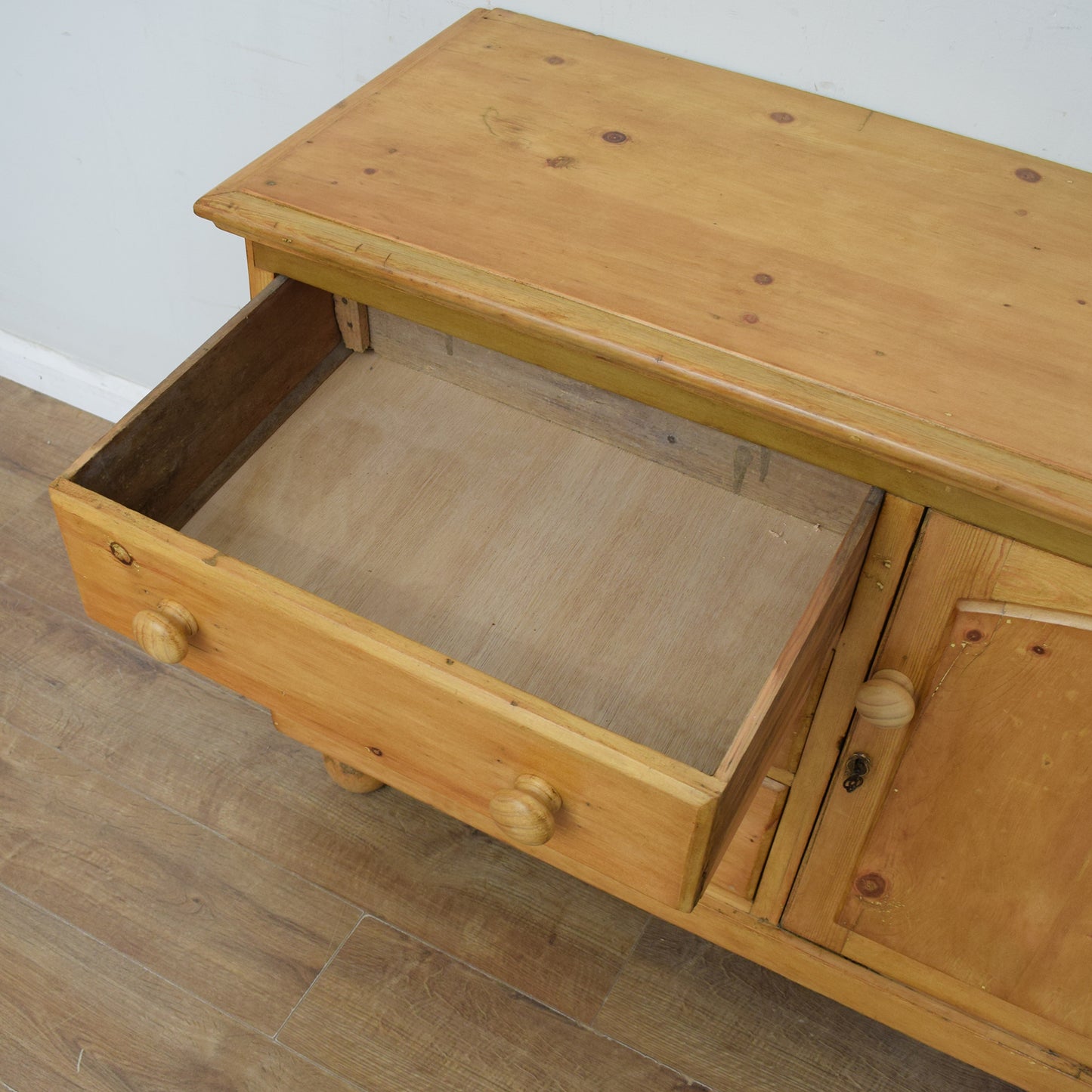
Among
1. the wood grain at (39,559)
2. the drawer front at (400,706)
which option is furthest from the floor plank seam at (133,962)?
the drawer front at (400,706)

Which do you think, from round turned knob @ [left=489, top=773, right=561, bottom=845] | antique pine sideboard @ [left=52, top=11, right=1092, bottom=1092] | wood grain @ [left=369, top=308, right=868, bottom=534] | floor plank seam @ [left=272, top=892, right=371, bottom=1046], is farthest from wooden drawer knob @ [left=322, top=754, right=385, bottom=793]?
round turned knob @ [left=489, top=773, right=561, bottom=845]

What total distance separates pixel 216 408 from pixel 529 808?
0.41 metres

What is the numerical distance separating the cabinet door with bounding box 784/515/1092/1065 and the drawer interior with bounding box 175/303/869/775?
4.2 inches

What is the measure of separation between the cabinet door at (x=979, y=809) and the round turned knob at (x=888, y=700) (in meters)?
0.01

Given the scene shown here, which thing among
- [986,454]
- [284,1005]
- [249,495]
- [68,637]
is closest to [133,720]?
[68,637]

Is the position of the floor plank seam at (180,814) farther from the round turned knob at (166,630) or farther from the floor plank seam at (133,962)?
the round turned knob at (166,630)

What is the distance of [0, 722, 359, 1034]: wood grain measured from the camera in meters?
1.17

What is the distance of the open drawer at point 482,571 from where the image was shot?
68 cm

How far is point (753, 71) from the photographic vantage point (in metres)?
0.98

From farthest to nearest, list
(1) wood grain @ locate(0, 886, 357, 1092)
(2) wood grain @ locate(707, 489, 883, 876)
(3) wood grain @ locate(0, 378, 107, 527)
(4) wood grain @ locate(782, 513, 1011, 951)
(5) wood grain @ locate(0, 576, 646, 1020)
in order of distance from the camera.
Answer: (3) wood grain @ locate(0, 378, 107, 527)
(5) wood grain @ locate(0, 576, 646, 1020)
(1) wood grain @ locate(0, 886, 357, 1092)
(4) wood grain @ locate(782, 513, 1011, 951)
(2) wood grain @ locate(707, 489, 883, 876)

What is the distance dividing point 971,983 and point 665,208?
0.69 metres

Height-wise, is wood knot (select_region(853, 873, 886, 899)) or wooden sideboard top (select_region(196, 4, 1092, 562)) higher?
wooden sideboard top (select_region(196, 4, 1092, 562))

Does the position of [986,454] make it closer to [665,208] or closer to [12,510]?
[665,208]

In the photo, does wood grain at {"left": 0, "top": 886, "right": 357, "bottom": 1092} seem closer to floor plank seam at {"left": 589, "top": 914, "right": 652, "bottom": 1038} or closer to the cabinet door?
floor plank seam at {"left": 589, "top": 914, "right": 652, "bottom": 1038}
